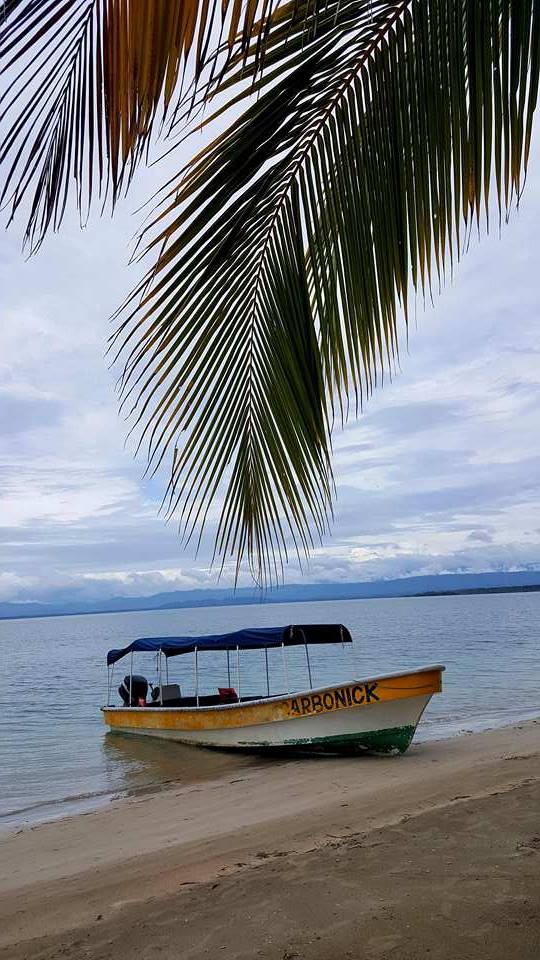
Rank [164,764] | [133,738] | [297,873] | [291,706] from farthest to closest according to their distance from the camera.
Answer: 1. [133,738]
2. [164,764]
3. [291,706]
4. [297,873]

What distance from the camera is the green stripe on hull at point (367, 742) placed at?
46.3 ft

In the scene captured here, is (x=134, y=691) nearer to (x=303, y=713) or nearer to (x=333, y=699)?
(x=303, y=713)

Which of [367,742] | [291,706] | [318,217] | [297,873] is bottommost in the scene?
[367,742]

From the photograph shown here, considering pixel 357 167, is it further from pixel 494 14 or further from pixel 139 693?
pixel 139 693

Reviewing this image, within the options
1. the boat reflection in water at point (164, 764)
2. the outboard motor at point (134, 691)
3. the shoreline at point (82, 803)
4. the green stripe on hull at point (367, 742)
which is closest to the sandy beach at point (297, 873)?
the shoreline at point (82, 803)

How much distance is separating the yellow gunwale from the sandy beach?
4.51ft

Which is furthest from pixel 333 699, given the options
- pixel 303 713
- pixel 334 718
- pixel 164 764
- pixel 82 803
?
pixel 82 803

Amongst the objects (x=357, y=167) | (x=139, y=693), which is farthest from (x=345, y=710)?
(x=357, y=167)

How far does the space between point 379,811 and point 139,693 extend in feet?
40.9

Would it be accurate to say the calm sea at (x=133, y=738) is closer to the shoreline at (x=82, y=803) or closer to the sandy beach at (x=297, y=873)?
the shoreline at (x=82, y=803)

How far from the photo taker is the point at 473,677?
112 ft

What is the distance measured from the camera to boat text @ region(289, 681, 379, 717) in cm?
1368

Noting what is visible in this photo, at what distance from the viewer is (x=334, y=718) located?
14.2 metres

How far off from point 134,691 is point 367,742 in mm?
8556
